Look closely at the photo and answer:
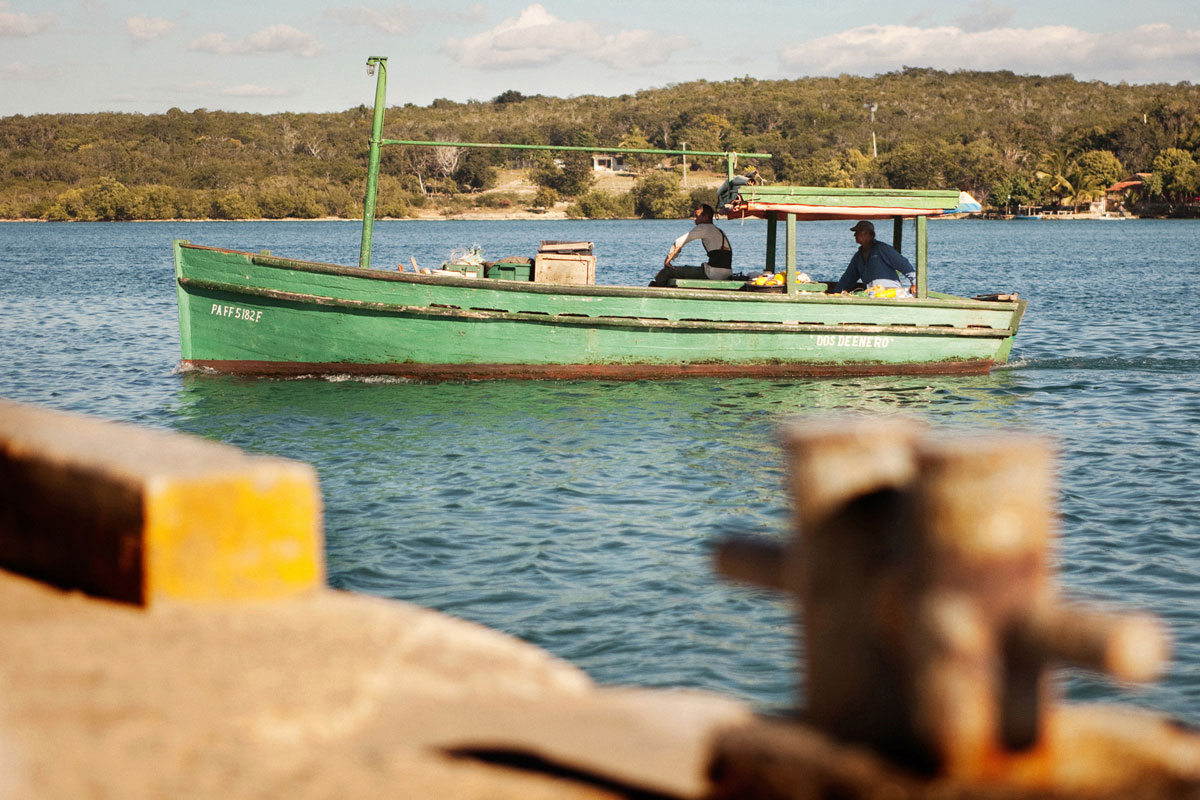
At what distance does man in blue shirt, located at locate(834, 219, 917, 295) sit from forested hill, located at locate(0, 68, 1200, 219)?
94.9 meters

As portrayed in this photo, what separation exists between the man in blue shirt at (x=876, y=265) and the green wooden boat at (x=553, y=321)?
0.20 meters

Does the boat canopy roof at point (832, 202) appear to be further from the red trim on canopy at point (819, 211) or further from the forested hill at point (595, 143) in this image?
the forested hill at point (595, 143)

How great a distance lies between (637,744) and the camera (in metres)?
2.53

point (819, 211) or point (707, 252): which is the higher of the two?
point (819, 211)

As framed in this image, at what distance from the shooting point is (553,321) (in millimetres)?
13953

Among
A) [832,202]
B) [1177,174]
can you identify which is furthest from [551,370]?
[1177,174]

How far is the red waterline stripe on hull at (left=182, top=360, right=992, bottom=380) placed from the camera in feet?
46.6

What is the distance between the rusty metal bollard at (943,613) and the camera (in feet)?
6.67

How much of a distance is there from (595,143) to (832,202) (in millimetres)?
115896

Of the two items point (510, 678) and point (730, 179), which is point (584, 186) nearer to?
point (730, 179)

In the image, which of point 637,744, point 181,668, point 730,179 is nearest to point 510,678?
point 637,744

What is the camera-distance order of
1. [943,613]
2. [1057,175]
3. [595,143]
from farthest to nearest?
1. [595,143]
2. [1057,175]
3. [943,613]

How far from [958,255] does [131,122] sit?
128m

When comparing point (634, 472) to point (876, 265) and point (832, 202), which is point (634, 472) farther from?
point (876, 265)
